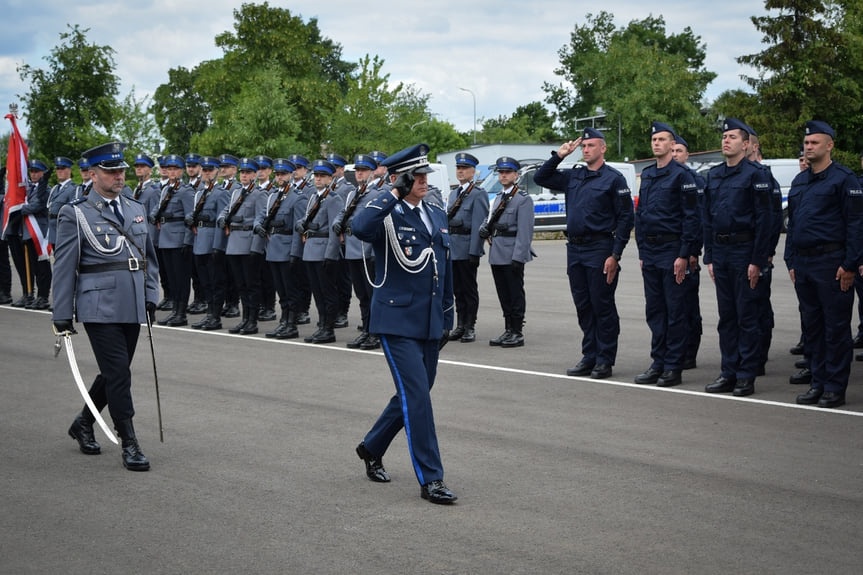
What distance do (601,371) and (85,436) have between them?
4.98 metres

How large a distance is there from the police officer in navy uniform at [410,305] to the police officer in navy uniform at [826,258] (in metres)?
3.88

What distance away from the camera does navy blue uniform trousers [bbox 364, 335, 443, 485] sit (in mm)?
6238

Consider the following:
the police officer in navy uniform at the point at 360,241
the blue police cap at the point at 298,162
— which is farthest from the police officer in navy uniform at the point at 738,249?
the blue police cap at the point at 298,162

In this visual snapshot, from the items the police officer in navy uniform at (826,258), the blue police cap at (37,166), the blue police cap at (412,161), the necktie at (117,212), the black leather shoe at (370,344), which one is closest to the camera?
the blue police cap at (412,161)

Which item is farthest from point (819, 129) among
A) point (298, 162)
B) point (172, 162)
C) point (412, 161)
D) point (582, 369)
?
point (172, 162)

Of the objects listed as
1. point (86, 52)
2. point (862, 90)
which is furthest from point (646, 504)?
point (862, 90)

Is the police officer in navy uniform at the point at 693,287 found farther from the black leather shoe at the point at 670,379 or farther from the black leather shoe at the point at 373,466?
the black leather shoe at the point at 373,466

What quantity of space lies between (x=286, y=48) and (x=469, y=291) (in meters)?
47.9

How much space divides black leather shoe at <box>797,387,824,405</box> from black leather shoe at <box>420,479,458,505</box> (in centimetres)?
409

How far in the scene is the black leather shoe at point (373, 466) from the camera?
667cm

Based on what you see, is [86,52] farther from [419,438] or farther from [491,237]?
[419,438]

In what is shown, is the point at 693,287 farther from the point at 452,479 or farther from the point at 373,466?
the point at 373,466

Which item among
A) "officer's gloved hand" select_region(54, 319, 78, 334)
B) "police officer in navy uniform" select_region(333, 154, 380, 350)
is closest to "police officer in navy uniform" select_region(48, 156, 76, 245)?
"police officer in navy uniform" select_region(333, 154, 380, 350)

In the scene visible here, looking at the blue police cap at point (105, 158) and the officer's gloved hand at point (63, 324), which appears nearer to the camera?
the officer's gloved hand at point (63, 324)
